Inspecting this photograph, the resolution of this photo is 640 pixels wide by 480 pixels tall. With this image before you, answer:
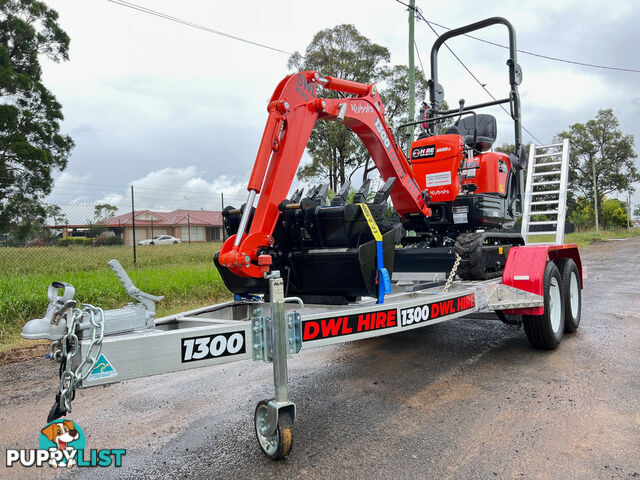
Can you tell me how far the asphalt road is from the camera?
120 inches

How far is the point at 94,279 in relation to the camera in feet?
29.2

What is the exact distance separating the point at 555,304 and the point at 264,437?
162 inches

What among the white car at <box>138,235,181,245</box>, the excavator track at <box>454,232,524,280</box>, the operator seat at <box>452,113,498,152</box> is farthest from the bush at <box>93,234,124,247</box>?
the excavator track at <box>454,232,524,280</box>

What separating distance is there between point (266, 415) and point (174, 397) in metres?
1.58

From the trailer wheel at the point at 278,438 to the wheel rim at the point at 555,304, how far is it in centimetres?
384

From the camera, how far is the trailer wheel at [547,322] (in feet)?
17.5

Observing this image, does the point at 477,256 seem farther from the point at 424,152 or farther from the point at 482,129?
the point at 482,129

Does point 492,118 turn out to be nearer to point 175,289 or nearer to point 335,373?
point 335,373

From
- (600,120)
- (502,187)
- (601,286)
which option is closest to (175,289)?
(502,187)

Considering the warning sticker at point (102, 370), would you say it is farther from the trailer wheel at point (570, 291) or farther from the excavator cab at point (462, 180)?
the trailer wheel at point (570, 291)

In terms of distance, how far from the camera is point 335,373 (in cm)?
494

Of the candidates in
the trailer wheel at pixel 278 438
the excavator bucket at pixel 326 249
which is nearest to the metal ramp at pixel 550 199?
the excavator bucket at pixel 326 249

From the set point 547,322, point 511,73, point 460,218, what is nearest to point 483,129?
point 511,73

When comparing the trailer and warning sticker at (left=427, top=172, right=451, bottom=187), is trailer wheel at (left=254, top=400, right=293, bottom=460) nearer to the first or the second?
the trailer
